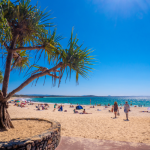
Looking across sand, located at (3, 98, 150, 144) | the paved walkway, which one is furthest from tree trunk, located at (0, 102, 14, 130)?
sand, located at (3, 98, 150, 144)

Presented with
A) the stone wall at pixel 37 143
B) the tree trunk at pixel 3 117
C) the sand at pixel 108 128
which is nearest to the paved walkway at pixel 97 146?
the stone wall at pixel 37 143

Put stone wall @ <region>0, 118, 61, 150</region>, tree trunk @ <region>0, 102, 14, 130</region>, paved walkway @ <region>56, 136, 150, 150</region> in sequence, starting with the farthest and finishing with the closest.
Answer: tree trunk @ <region>0, 102, 14, 130</region>, paved walkway @ <region>56, 136, 150, 150</region>, stone wall @ <region>0, 118, 61, 150</region>

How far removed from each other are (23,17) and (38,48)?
4.00ft

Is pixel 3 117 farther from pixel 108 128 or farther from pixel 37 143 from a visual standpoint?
pixel 108 128

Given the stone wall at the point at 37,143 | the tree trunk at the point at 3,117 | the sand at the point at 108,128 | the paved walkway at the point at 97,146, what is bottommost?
the sand at the point at 108,128

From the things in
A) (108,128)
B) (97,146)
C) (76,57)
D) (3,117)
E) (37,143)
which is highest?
(76,57)

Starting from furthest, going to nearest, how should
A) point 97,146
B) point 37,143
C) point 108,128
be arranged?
1. point 108,128
2. point 97,146
3. point 37,143

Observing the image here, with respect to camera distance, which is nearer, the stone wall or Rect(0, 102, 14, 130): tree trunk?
the stone wall

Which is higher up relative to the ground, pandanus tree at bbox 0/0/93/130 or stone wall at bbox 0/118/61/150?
pandanus tree at bbox 0/0/93/130

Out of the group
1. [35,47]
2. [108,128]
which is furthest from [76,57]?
[108,128]

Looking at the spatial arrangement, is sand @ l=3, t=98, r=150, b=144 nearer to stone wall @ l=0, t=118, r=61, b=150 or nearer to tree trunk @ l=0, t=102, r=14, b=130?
stone wall @ l=0, t=118, r=61, b=150

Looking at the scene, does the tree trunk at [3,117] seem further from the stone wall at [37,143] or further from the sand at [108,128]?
the sand at [108,128]

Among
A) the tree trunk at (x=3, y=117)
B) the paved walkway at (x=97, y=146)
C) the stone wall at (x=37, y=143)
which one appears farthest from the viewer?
the tree trunk at (x=3, y=117)

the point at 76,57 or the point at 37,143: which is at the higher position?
the point at 76,57
